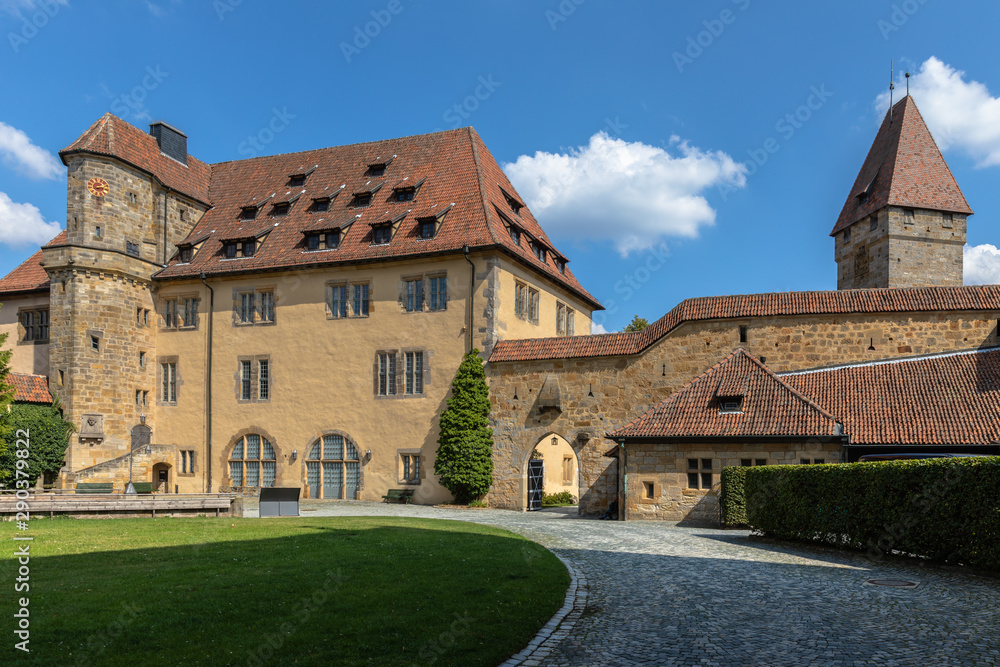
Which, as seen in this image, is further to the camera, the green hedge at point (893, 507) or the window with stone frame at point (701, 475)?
the window with stone frame at point (701, 475)

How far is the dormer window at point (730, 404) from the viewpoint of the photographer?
2180cm

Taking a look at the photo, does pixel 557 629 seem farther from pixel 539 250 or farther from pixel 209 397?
pixel 209 397

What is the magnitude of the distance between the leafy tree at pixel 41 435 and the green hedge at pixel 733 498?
2475cm

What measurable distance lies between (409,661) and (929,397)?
1894cm

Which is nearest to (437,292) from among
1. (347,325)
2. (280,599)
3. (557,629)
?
(347,325)

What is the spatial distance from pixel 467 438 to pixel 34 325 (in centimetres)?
2156

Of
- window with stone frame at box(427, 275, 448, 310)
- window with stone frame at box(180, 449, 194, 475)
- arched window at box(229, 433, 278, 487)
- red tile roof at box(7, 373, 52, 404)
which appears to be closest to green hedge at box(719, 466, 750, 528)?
window with stone frame at box(427, 275, 448, 310)

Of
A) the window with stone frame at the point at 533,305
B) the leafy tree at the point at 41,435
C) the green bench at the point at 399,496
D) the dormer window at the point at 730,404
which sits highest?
the window with stone frame at the point at 533,305

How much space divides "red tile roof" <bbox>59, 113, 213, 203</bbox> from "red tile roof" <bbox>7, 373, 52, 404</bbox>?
913 centimetres

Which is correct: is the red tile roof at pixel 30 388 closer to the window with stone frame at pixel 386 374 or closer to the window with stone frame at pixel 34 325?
the window with stone frame at pixel 34 325

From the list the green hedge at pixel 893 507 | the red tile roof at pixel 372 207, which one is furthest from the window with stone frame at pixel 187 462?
the green hedge at pixel 893 507

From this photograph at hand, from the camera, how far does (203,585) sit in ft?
32.3

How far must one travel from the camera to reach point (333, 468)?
31547 mm

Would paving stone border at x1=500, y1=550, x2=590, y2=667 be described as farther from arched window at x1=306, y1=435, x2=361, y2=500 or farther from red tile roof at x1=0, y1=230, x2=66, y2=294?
red tile roof at x1=0, y1=230, x2=66, y2=294
